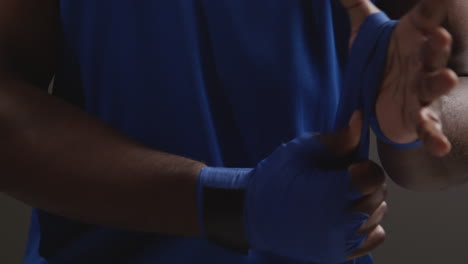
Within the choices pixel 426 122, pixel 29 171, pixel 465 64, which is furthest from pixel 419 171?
pixel 29 171

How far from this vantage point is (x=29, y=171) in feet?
2.24

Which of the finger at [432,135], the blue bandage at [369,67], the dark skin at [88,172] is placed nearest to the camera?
the finger at [432,135]

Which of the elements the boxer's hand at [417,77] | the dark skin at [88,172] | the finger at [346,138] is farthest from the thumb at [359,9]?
the dark skin at [88,172]

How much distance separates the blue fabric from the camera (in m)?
0.61

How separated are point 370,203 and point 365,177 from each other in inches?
1.6

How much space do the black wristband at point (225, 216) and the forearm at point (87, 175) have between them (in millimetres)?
22

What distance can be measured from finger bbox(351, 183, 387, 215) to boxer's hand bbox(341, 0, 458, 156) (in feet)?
0.26

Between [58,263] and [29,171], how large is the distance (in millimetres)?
187

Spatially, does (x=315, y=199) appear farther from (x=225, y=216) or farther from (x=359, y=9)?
(x=359, y=9)

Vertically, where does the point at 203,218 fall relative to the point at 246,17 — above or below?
below

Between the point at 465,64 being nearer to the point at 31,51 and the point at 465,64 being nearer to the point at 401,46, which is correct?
the point at 401,46

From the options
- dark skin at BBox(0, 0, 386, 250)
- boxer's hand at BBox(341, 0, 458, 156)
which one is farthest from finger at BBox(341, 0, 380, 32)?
dark skin at BBox(0, 0, 386, 250)

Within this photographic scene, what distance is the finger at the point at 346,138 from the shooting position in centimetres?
62

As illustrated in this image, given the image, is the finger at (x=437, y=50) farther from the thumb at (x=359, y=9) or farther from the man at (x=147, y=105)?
the man at (x=147, y=105)
